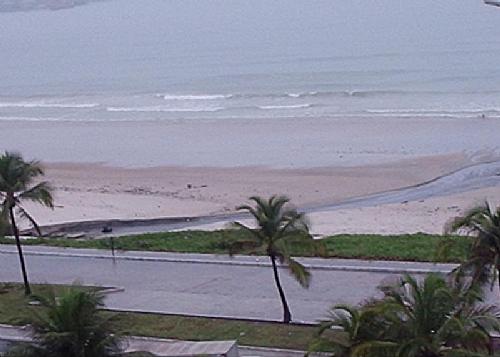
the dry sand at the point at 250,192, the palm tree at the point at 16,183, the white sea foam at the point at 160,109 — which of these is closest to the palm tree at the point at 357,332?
the palm tree at the point at 16,183

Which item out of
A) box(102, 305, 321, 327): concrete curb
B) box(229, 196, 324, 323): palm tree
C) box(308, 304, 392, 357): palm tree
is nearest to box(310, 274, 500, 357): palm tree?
box(308, 304, 392, 357): palm tree

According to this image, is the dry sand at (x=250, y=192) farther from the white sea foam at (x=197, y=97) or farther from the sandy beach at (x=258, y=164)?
the white sea foam at (x=197, y=97)

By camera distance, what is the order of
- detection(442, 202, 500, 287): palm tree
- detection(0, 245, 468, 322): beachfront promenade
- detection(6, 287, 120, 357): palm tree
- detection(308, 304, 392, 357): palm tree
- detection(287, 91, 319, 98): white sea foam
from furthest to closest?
1. detection(287, 91, 319, 98): white sea foam
2. detection(0, 245, 468, 322): beachfront promenade
3. detection(442, 202, 500, 287): palm tree
4. detection(308, 304, 392, 357): palm tree
5. detection(6, 287, 120, 357): palm tree

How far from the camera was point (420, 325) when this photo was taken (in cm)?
1294

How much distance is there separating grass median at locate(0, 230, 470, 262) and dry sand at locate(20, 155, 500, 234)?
289 cm

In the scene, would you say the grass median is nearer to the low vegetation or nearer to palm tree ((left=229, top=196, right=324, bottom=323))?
the low vegetation

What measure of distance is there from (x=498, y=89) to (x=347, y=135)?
1420 centimetres

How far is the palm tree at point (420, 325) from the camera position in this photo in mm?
12617

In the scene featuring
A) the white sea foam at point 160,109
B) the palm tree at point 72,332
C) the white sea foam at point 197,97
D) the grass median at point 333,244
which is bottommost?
the palm tree at point 72,332

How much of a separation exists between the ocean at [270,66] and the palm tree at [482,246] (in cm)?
3369

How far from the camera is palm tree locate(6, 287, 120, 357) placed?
41.9ft

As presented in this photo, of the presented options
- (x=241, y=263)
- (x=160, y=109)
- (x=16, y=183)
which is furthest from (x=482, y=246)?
(x=160, y=109)

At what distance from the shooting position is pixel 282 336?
18.4 m

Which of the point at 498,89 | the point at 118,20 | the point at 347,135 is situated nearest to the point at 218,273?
the point at 347,135
